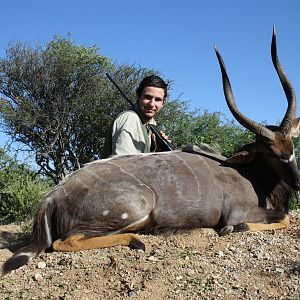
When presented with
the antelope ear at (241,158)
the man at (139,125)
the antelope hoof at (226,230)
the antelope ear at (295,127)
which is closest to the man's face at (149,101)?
the man at (139,125)

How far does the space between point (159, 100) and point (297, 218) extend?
6.18 ft

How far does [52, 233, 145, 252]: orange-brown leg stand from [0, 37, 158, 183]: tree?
909 centimetres

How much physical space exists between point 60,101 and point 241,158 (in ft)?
31.6

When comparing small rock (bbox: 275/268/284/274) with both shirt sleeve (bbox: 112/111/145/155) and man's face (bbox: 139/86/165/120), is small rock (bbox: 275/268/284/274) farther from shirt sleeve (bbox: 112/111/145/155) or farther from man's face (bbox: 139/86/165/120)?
man's face (bbox: 139/86/165/120)

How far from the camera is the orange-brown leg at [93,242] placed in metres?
3.89

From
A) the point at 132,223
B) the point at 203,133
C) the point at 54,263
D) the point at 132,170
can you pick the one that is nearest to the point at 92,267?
the point at 54,263

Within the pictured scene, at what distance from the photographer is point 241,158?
188 inches

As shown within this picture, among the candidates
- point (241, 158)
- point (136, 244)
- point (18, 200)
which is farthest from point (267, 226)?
point (18, 200)

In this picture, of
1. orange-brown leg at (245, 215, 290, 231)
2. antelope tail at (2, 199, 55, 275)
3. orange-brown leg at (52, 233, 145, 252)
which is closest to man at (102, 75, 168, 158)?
antelope tail at (2, 199, 55, 275)

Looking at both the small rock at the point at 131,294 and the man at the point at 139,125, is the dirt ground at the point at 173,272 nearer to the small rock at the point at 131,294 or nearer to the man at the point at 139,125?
the small rock at the point at 131,294

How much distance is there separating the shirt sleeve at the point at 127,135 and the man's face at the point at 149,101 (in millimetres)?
239

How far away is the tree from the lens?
13258 mm

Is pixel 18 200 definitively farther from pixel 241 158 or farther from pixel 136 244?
pixel 136 244

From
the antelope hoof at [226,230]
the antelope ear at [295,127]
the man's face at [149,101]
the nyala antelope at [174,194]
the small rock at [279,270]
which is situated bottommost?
the small rock at [279,270]
